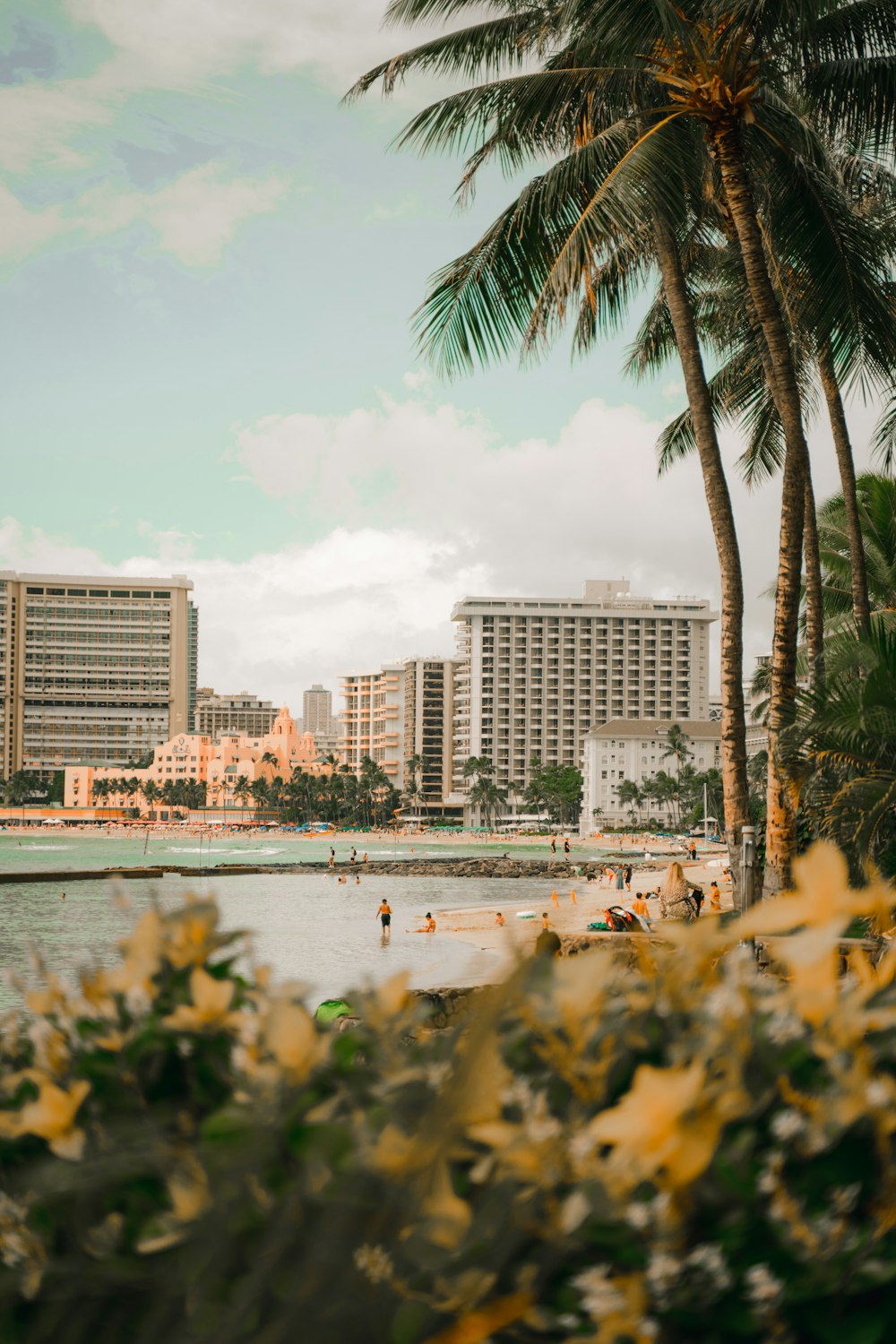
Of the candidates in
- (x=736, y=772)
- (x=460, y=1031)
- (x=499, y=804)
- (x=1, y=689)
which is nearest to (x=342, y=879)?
(x=736, y=772)

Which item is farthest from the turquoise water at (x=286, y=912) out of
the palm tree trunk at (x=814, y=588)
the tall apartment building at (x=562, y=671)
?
the tall apartment building at (x=562, y=671)

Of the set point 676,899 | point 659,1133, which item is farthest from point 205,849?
point 659,1133

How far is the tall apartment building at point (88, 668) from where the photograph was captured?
17125 centimetres

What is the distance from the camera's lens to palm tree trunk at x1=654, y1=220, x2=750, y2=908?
12.2m

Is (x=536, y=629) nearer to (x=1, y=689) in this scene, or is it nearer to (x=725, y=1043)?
(x=1, y=689)

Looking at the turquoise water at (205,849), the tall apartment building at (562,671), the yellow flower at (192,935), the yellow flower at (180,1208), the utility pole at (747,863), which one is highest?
the tall apartment building at (562,671)

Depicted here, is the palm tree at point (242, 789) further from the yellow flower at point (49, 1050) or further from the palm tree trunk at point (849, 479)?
the yellow flower at point (49, 1050)

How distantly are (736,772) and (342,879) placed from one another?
57.1m

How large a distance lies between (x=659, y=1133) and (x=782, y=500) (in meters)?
11.5

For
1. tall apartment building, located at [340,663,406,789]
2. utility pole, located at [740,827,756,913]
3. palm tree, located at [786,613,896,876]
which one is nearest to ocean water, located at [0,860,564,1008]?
utility pole, located at [740,827,756,913]

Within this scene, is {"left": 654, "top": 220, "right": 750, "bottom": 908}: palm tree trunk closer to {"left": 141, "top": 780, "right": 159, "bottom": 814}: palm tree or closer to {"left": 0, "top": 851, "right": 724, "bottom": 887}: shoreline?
{"left": 0, "top": 851, "right": 724, "bottom": 887}: shoreline

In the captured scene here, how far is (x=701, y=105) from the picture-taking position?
35.6 ft

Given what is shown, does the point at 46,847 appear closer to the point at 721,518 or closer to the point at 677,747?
the point at 677,747

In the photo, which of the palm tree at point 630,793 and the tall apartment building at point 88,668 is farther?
the tall apartment building at point 88,668
